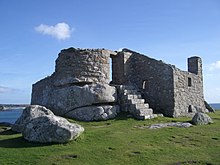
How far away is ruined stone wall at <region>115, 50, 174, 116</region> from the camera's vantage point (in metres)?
21.0

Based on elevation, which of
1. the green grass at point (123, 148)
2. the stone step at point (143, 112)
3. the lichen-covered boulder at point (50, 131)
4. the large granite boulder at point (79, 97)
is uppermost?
the large granite boulder at point (79, 97)

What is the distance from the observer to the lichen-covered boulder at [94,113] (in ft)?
59.5

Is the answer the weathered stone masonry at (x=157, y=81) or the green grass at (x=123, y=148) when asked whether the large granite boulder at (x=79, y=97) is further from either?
the green grass at (x=123, y=148)

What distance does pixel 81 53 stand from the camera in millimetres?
19781

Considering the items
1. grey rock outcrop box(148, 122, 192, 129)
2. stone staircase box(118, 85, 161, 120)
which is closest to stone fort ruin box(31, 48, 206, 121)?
stone staircase box(118, 85, 161, 120)

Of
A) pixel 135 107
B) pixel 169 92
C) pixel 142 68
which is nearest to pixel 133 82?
pixel 142 68

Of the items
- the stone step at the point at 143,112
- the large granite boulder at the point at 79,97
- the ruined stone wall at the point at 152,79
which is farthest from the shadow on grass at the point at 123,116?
the ruined stone wall at the point at 152,79

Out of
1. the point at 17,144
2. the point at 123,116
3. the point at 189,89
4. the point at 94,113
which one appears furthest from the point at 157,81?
the point at 17,144

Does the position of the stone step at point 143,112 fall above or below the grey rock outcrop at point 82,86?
below

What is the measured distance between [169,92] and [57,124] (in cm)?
1091

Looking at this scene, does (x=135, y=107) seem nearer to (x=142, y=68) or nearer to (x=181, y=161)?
(x=142, y=68)

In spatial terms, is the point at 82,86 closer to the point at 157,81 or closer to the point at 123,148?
the point at 157,81

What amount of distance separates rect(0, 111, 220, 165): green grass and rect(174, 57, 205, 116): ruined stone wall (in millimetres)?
6326

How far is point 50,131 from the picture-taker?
1217cm
